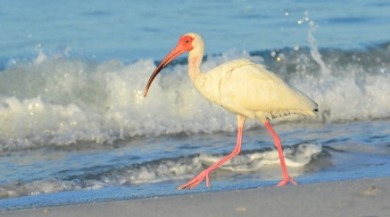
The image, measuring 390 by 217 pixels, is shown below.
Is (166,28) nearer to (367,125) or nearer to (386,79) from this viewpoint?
(386,79)

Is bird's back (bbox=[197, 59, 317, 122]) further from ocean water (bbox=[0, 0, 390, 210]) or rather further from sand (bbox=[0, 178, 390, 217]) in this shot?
sand (bbox=[0, 178, 390, 217])

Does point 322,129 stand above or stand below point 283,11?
below

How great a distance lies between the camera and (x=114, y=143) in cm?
1201

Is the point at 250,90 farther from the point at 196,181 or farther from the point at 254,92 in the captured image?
the point at 196,181

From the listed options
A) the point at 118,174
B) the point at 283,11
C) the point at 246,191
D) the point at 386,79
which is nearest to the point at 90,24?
the point at 283,11

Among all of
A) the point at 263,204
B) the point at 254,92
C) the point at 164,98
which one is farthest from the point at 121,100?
the point at 263,204

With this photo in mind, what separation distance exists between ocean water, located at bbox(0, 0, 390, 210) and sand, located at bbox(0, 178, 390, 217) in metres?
0.86

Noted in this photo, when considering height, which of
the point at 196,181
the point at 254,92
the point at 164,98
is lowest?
the point at 196,181

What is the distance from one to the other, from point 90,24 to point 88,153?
7325 mm

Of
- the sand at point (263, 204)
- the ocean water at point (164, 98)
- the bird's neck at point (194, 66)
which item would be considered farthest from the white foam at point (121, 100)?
the sand at point (263, 204)

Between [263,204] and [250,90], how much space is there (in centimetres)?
192

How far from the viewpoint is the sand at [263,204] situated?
752 centimetres

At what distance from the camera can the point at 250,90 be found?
31.3ft

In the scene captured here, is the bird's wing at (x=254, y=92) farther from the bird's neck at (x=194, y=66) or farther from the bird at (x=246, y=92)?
the bird's neck at (x=194, y=66)
